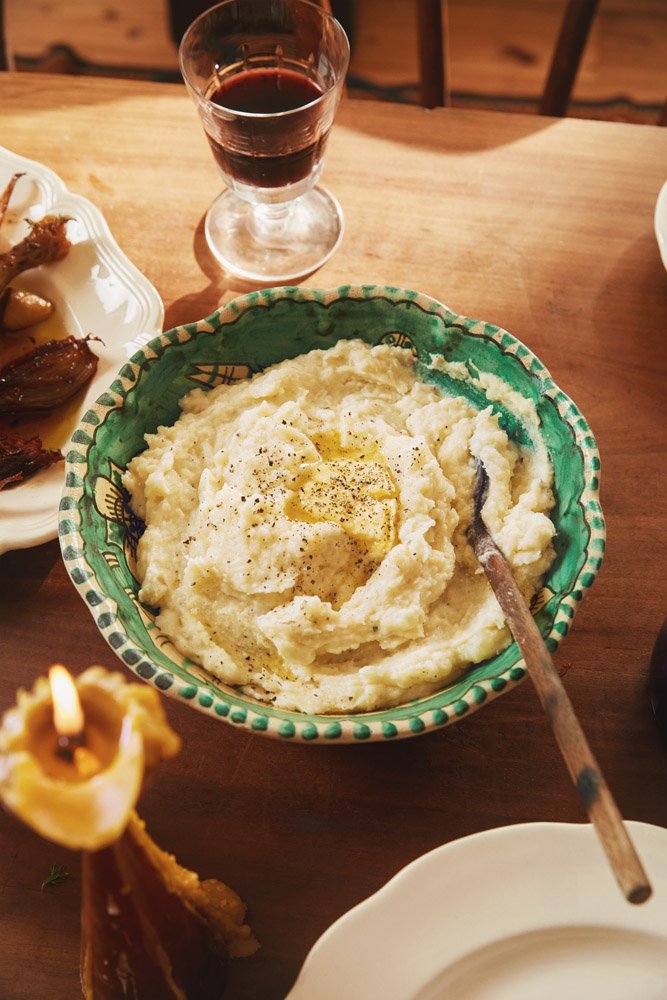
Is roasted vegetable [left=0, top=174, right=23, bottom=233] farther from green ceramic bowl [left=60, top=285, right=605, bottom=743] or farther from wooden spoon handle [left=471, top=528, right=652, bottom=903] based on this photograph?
wooden spoon handle [left=471, top=528, right=652, bottom=903]

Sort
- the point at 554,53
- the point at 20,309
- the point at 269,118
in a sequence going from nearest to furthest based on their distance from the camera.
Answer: the point at 269,118 → the point at 20,309 → the point at 554,53

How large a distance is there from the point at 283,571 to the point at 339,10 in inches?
155

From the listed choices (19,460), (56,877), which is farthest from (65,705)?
(19,460)

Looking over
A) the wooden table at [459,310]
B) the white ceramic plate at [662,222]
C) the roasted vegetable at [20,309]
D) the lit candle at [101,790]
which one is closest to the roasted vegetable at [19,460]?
the wooden table at [459,310]

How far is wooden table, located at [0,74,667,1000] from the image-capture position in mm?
1452

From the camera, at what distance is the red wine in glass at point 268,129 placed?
6.23 feet

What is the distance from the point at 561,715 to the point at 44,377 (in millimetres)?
1222

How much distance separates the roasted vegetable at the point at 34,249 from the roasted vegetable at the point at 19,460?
448 mm

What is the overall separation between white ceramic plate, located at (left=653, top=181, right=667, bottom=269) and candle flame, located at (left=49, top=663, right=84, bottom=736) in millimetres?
1628

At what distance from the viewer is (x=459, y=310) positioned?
2.08m

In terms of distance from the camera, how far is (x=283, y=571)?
4.85 ft

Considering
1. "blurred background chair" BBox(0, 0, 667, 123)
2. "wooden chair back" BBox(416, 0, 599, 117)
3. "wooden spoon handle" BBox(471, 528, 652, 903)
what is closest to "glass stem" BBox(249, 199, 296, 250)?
"wooden chair back" BBox(416, 0, 599, 117)

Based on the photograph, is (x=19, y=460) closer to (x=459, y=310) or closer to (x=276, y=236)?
(x=276, y=236)

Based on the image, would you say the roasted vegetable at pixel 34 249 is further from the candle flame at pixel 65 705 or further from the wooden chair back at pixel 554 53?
the candle flame at pixel 65 705
